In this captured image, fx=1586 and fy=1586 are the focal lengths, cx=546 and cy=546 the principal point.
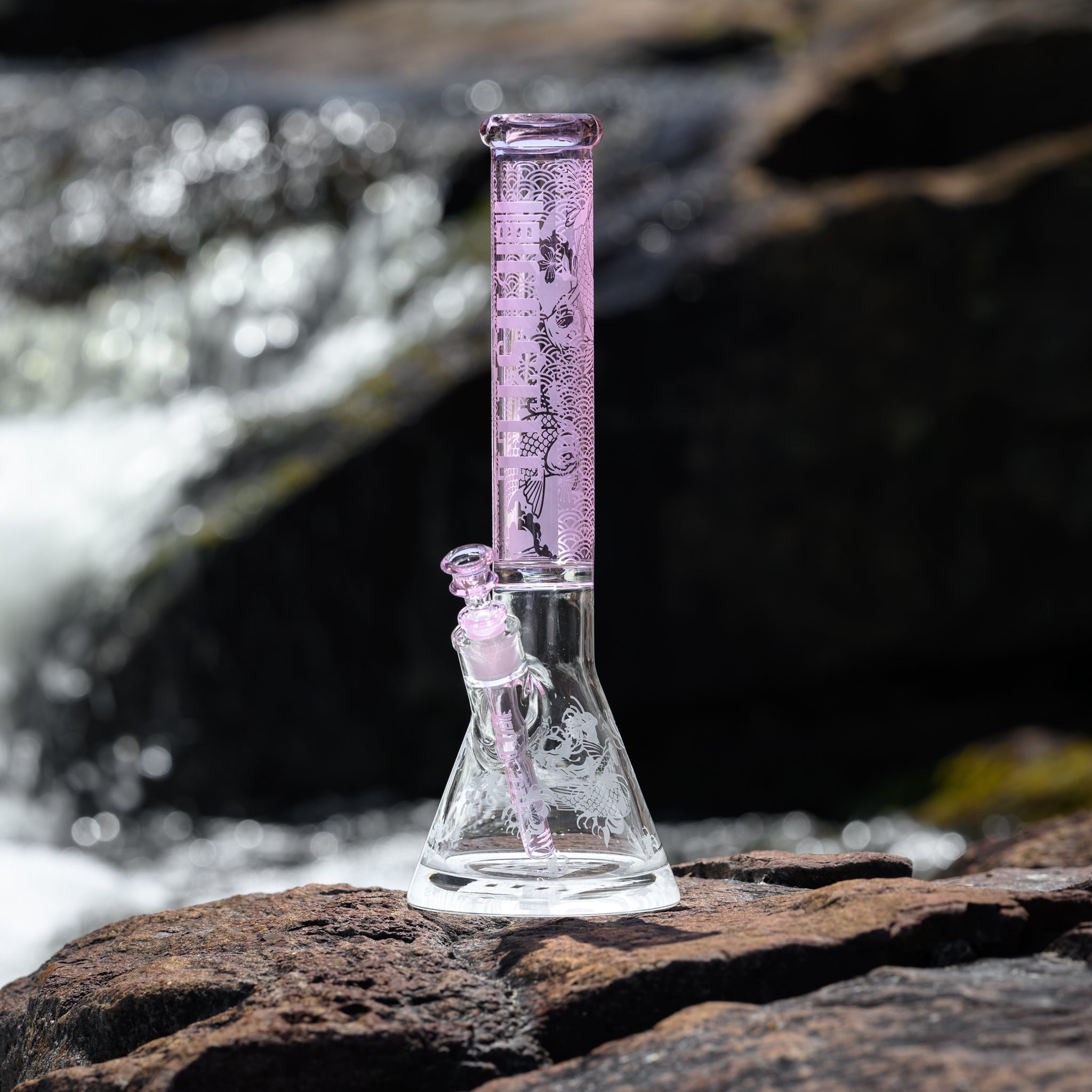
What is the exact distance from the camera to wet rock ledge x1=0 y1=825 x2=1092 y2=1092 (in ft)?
6.65

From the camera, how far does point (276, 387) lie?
9.97 metres

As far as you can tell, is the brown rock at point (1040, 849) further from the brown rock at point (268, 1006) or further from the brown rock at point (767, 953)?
the brown rock at point (268, 1006)

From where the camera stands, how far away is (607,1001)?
2.35 m

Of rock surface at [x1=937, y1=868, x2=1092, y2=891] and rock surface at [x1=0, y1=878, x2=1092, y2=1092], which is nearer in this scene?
rock surface at [x1=0, y1=878, x2=1092, y2=1092]

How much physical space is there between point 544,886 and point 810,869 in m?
0.63

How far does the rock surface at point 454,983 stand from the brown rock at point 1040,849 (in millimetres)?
1026

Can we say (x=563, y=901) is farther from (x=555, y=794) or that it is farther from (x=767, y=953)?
(x=767, y=953)

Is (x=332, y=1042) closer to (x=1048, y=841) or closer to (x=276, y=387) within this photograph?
(x=1048, y=841)

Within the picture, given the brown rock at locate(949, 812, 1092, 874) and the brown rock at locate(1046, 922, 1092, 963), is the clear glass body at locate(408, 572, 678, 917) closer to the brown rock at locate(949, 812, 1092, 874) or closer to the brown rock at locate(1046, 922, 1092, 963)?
the brown rock at locate(1046, 922, 1092, 963)

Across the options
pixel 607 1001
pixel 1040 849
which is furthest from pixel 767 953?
pixel 1040 849

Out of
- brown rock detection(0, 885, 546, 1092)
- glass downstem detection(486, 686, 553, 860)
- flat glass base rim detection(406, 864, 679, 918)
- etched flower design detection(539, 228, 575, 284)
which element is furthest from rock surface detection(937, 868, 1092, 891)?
etched flower design detection(539, 228, 575, 284)

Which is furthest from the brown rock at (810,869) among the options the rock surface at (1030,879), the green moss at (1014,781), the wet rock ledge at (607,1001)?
the green moss at (1014,781)

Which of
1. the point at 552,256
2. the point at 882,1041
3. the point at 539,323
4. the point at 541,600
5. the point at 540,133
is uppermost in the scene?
the point at 540,133

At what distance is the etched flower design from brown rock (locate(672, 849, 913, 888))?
1284mm
